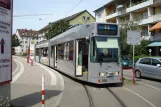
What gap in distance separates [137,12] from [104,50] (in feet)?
126

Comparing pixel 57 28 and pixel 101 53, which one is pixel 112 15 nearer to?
pixel 57 28

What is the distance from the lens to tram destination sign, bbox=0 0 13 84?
732cm

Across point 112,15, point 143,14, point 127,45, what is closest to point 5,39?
point 127,45

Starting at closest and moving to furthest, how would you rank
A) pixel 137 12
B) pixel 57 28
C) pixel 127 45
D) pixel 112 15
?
1. pixel 127 45
2. pixel 137 12
3. pixel 112 15
4. pixel 57 28

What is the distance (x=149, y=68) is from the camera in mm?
16375

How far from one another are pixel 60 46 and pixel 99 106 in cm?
1229

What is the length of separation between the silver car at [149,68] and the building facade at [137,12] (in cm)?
2509

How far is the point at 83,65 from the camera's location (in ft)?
47.8

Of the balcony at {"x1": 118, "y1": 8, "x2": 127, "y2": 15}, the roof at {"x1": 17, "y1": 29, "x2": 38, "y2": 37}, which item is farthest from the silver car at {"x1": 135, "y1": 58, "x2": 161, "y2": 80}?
the roof at {"x1": 17, "y1": 29, "x2": 38, "y2": 37}

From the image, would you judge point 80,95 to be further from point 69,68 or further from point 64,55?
point 64,55

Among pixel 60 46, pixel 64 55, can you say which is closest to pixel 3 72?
pixel 64 55

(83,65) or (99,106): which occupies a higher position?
(83,65)

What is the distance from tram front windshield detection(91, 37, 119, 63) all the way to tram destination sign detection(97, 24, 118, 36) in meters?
0.32

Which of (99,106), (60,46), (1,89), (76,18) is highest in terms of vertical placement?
(76,18)
